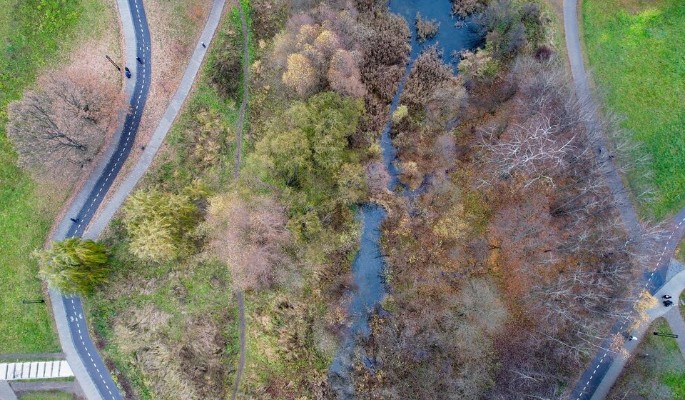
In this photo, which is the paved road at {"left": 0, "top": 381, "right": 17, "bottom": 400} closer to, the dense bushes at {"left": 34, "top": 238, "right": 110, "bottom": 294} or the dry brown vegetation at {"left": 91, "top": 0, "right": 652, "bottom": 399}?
the dry brown vegetation at {"left": 91, "top": 0, "right": 652, "bottom": 399}

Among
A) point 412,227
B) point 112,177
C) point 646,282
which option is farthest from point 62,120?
point 646,282

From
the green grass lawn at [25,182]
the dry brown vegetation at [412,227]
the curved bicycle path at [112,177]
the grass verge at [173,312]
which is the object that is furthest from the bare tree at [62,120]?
the dry brown vegetation at [412,227]

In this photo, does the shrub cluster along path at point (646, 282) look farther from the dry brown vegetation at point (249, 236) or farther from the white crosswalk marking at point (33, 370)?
the white crosswalk marking at point (33, 370)

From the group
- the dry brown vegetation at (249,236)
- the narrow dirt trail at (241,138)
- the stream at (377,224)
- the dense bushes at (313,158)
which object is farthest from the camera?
the stream at (377,224)

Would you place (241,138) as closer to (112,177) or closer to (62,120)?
(112,177)

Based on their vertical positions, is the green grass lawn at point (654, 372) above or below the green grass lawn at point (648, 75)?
below

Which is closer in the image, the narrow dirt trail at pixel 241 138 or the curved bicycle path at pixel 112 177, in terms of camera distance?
the curved bicycle path at pixel 112 177
